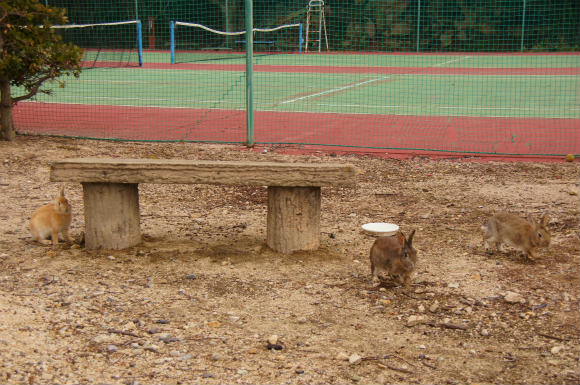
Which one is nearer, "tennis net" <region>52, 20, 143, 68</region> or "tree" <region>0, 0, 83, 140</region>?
"tree" <region>0, 0, 83, 140</region>

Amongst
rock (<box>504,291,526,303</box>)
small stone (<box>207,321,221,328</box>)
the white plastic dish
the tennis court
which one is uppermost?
the tennis court

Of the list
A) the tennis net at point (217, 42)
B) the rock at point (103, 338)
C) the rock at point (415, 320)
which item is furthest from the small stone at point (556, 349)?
the tennis net at point (217, 42)

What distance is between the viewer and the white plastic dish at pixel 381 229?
6160mm

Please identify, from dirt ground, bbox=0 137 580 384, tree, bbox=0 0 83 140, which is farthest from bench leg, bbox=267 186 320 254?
tree, bbox=0 0 83 140

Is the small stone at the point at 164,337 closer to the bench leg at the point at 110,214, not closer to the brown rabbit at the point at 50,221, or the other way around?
the bench leg at the point at 110,214

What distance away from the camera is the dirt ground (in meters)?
3.89

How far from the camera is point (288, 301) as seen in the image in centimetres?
483

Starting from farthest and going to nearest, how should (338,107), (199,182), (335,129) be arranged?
(338,107) → (335,129) → (199,182)

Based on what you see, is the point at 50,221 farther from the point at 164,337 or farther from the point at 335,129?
the point at 335,129

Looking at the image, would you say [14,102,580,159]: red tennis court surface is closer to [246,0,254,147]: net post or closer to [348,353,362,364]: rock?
[246,0,254,147]: net post

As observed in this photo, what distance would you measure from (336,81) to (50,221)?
627 inches

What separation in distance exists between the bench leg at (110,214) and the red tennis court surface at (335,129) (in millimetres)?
5010

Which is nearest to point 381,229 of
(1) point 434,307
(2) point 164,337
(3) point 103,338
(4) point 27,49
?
(1) point 434,307

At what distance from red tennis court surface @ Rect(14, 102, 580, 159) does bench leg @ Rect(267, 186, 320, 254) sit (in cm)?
465
